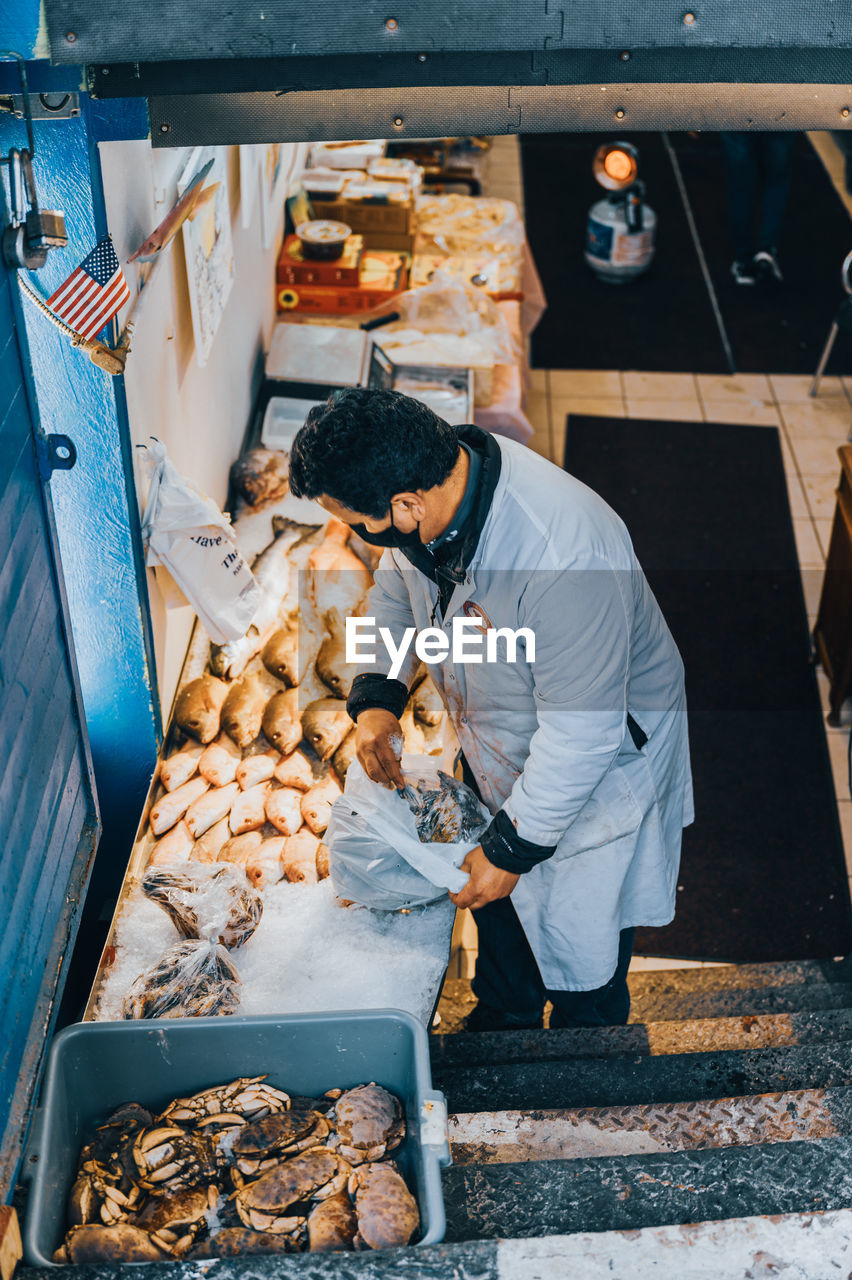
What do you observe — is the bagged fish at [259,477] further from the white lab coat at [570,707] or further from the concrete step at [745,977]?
the concrete step at [745,977]

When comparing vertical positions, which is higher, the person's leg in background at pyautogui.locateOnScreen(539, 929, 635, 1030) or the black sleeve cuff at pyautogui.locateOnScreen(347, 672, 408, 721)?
the black sleeve cuff at pyautogui.locateOnScreen(347, 672, 408, 721)

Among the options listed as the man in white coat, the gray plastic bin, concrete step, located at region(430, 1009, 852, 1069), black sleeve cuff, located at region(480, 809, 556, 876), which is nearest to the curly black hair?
the man in white coat

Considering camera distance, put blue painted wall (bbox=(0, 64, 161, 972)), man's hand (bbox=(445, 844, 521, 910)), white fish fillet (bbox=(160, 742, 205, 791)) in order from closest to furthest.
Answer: blue painted wall (bbox=(0, 64, 161, 972)), man's hand (bbox=(445, 844, 521, 910)), white fish fillet (bbox=(160, 742, 205, 791))

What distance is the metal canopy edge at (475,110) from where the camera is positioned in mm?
2326

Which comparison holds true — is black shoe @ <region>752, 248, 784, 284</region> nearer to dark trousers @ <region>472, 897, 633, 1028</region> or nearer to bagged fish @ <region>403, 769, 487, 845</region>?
dark trousers @ <region>472, 897, 633, 1028</region>

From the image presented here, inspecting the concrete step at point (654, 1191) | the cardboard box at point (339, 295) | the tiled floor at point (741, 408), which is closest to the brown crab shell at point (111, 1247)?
the concrete step at point (654, 1191)

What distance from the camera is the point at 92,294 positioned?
7.45 feet

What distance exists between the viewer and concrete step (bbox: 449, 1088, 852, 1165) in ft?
7.88

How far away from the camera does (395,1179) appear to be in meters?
2.10

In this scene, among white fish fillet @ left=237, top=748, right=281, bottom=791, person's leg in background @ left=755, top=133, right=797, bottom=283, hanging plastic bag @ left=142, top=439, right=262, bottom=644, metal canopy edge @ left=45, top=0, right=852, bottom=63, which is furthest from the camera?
person's leg in background @ left=755, top=133, right=797, bottom=283

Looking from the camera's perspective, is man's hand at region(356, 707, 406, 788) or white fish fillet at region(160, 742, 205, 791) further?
white fish fillet at region(160, 742, 205, 791)

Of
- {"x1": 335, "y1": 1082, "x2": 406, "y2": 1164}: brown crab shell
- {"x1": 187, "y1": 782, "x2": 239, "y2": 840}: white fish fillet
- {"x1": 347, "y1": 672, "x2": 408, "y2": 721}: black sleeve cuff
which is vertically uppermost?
{"x1": 347, "y1": 672, "x2": 408, "y2": 721}: black sleeve cuff

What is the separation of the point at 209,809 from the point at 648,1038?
1.35 metres

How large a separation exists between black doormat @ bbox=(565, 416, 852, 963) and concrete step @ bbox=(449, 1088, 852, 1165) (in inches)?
65.1
